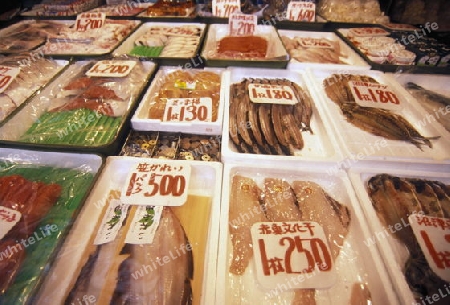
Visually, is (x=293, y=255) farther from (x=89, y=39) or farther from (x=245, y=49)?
(x=89, y=39)

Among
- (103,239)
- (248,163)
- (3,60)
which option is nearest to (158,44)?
(3,60)

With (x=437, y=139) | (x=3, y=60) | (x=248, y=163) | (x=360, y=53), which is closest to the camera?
(x=248, y=163)

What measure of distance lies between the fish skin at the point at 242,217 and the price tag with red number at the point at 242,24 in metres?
3.04

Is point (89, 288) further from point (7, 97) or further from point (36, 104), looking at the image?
point (7, 97)

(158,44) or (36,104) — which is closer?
(36,104)

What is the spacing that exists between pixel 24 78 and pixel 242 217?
9.52 ft

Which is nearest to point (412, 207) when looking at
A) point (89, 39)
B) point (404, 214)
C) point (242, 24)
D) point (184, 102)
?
point (404, 214)

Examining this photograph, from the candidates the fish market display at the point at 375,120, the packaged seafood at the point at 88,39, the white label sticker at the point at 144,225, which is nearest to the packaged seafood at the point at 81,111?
the packaged seafood at the point at 88,39

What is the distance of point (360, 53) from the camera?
363 centimetres

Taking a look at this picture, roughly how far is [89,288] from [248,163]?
1.36m

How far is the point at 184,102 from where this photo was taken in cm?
264

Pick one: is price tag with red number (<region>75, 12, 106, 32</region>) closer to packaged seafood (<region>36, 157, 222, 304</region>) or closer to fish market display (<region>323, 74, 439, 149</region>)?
packaged seafood (<region>36, 157, 222, 304</region>)

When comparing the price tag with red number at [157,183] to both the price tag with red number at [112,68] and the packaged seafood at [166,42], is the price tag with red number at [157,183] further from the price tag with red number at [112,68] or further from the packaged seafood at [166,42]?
the packaged seafood at [166,42]

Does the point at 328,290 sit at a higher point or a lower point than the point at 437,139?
lower
